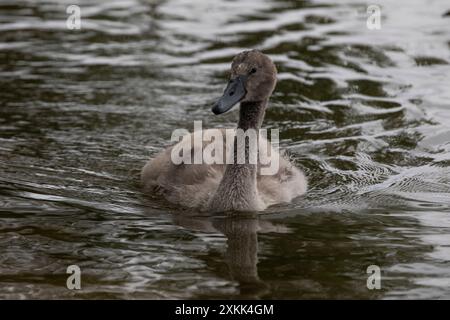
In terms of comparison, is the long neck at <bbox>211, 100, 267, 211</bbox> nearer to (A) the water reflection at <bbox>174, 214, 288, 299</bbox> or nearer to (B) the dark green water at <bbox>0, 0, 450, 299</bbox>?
(A) the water reflection at <bbox>174, 214, 288, 299</bbox>

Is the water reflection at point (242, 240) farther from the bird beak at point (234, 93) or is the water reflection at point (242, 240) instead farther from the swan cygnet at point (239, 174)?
Answer: the bird beak at point (234, 93)

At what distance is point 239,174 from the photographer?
9477 mm

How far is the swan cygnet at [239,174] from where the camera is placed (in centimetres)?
923

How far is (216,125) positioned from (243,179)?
3.11m

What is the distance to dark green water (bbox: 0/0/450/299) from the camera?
25.4 ft

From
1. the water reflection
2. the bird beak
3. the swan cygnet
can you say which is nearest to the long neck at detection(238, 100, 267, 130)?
the swan cygnet

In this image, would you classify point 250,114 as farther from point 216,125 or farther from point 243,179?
point 216,125

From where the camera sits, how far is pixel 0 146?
11.3m

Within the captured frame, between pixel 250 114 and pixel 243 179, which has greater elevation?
pixel 250 114

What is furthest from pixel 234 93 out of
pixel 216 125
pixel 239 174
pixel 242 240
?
pixel 216 125

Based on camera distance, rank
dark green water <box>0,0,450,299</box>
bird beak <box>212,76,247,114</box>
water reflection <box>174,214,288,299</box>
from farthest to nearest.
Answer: bird beak <box>212,76,247,114</box> < dark green water <box>0,0,450,299</box> < water reflection <box>174,214,288,299</box>

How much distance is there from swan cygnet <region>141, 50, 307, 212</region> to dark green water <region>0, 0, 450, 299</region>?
22cm
